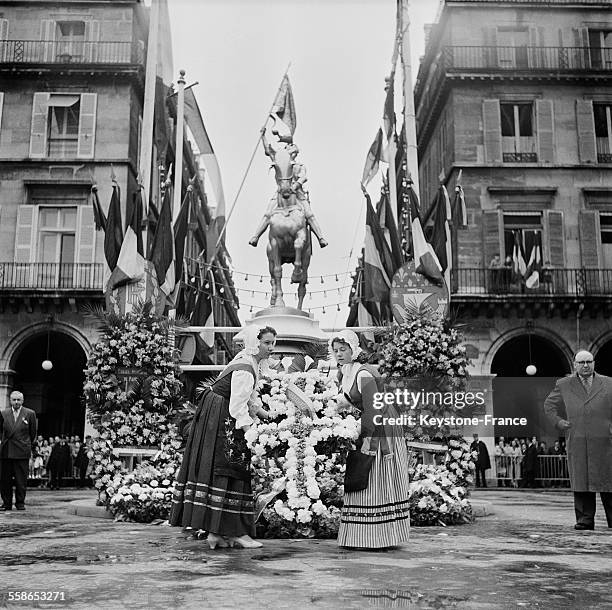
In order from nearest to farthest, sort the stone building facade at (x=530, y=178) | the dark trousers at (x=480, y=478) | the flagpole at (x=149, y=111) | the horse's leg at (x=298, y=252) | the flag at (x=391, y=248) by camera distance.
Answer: the horse's leg at (x=298, y=252)
the flag at (x=391, y=248)
the flagpole at (x=149, y=111)
the dark trousers at (x=480, y=478)
the stone building facade at (x=530, y=178)

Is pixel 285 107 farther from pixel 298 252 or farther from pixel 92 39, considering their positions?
pixel 92 39

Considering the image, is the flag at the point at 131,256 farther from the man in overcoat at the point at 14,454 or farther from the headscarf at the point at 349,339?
the headscarf at the point at 349,339

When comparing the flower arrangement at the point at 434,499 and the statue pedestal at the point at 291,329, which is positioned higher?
the statue pedestal at the point at 291,329

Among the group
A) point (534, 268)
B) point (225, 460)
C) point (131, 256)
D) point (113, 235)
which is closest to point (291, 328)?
point (225, 460)

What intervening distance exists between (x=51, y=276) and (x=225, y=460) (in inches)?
862

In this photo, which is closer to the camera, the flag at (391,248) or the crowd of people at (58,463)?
the flag at (391,248)

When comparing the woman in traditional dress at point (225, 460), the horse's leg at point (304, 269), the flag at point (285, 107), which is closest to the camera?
the woman in traditional dress at point (225, 460)

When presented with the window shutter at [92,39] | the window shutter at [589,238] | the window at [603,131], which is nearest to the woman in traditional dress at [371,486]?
the window shutter at [589,238]

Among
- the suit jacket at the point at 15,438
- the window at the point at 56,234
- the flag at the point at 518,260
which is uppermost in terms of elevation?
the window at the point at 56,234

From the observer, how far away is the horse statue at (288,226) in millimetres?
13359

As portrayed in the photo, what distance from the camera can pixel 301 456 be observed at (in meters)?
8.55

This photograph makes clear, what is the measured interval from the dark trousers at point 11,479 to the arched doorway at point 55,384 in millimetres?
16625

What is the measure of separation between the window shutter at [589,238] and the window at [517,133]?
255cm

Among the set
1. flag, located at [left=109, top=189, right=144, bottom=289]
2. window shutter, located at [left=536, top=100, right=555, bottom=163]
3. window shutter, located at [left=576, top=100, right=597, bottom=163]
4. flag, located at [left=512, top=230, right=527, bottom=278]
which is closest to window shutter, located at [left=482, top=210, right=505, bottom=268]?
flag, located at [left=512, top=230, right=527, bottom=278]
